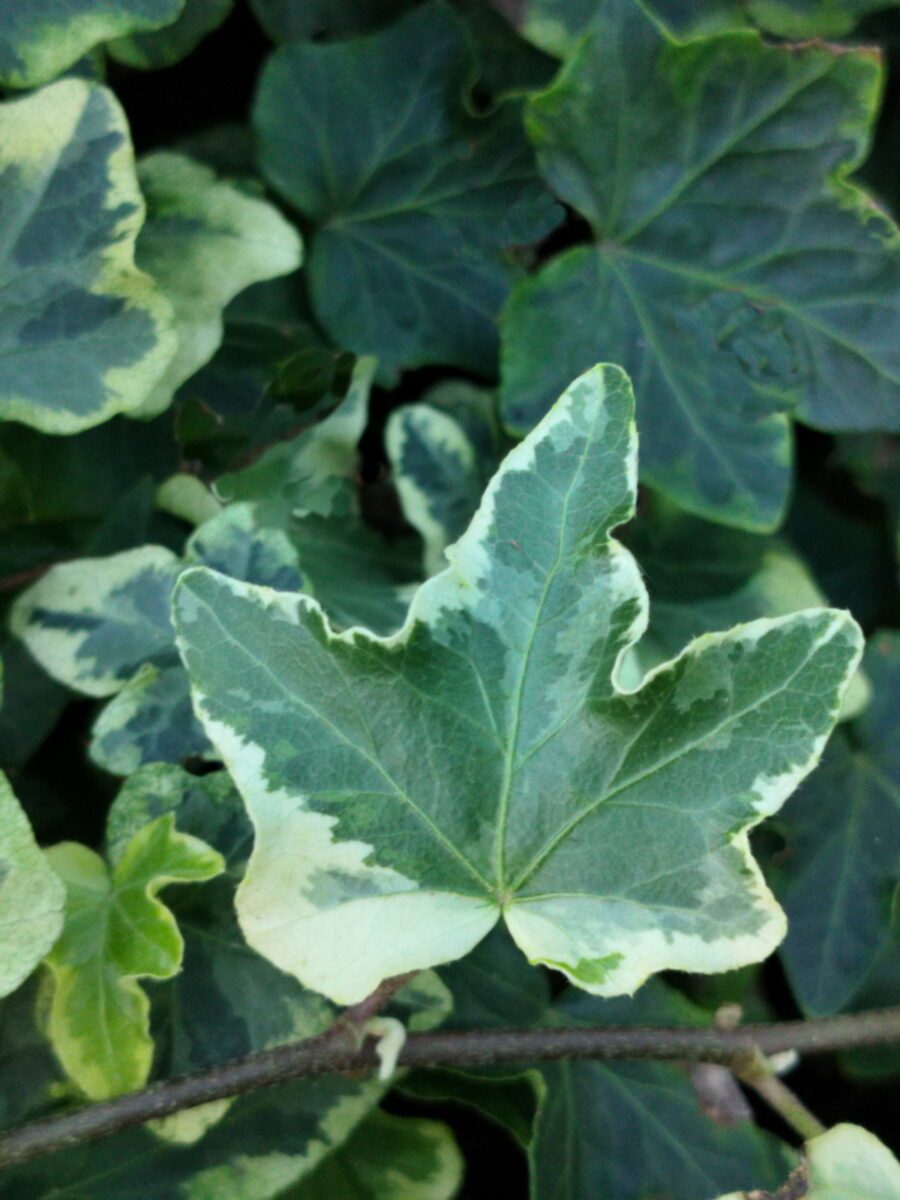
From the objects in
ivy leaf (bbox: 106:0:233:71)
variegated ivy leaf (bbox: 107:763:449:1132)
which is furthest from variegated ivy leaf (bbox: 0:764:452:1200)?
ivy leaf (bbox: 106:0:233:71)

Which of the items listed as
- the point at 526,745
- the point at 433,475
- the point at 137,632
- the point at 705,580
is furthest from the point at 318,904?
the point at 705,580

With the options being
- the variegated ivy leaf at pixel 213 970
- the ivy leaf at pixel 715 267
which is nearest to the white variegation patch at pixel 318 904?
the variegated ivy leaf at pixel 213 970

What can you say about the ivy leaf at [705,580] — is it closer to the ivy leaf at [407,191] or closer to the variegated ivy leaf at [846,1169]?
the ivy leaf at [407,191]

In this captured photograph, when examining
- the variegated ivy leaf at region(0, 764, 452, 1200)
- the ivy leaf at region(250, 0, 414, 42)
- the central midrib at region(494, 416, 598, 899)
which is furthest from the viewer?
the ivy leaf at region(250, 0, 414, 42)

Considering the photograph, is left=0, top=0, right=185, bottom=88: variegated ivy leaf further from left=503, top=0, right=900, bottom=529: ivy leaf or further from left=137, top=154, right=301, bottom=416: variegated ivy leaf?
left=503, top=0, right=900, bottom=529: ivy leaf

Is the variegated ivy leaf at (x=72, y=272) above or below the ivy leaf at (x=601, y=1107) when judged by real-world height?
above

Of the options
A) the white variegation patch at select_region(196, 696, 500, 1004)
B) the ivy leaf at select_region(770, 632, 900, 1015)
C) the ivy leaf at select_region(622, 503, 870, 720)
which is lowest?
the ivy leaf at select_region(770, 632, 900, 1015)
